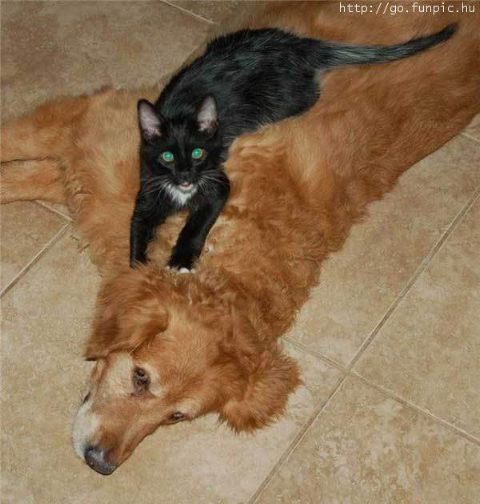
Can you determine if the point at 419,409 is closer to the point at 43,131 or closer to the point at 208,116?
the point at 208,116

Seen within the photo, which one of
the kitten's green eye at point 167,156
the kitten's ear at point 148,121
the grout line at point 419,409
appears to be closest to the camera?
the kitten's ear at point 148,121

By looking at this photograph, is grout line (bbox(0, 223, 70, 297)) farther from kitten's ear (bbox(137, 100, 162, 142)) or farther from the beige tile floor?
kitten's ear (bbox(137, 100, 162, 142))

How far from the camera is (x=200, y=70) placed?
3287 millimetres

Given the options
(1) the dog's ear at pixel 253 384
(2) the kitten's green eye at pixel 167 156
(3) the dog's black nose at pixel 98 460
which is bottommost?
(3) the dog's black nose at pixel 98 460

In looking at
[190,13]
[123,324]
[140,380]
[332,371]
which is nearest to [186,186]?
[123,324]

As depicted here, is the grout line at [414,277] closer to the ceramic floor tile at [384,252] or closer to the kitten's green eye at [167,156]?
the ceramic floor tile at [384,252]

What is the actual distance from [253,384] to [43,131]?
1.47 m

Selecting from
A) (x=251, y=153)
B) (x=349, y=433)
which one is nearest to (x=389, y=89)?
(x=251, y=153)

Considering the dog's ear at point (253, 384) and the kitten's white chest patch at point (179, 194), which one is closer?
the dog's ear at point (253, 384)

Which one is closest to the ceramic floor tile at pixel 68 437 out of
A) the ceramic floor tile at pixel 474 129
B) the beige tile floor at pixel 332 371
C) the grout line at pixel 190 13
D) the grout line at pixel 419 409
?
the beige tile floor at pixel 332 371

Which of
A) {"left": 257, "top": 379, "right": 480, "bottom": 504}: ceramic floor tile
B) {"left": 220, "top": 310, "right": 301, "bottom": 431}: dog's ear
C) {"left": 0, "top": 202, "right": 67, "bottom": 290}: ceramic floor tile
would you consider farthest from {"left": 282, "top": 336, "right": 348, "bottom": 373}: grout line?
{"left": 0, "top": 202, "right": 67, "bottom": 290}: ceramic floor tile

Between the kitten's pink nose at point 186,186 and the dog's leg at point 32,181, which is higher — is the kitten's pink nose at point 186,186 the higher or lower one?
the higher one

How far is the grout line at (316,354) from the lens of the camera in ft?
10.8

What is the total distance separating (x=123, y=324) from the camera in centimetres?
279
